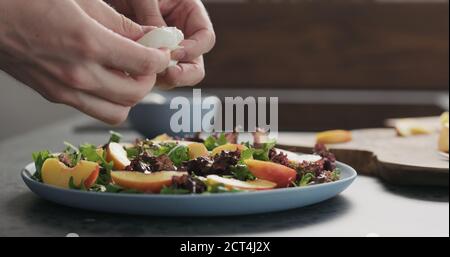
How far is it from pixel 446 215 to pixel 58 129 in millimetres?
1497

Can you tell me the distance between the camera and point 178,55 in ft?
4.10

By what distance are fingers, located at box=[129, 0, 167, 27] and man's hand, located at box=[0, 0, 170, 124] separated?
343 mm

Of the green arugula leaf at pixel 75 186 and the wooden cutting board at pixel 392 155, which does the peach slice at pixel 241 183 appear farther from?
the wooden cutting board at pixel 392 155

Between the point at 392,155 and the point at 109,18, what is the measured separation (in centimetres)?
66

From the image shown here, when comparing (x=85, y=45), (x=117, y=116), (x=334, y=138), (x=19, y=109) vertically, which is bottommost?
(x=19, y=109)

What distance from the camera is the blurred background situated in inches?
182

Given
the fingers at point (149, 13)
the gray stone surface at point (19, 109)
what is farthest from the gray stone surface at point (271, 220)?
the gray stone surface at point (19, 109)

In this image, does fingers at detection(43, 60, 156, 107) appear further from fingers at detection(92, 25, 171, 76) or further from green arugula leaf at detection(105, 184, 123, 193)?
green arugula leaf at detection(105, 184, 123, 193)

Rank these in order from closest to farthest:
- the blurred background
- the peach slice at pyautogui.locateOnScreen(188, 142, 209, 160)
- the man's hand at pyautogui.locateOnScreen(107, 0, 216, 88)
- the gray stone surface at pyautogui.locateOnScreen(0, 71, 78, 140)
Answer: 1. the peach slice at pyautogui.locateOnScreen(188, 142, 209, 160)
2. the man's hand at pyautogui.locateOnScreen(107, 0, 216, 88)
3. the gray stone surface at pyautogui.locateOnScreen(0, 71, 78, 140)
4. the blurred background

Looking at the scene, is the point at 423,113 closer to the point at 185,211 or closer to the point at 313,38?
the point at 313,38


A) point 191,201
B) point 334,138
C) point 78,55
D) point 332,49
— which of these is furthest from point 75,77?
point 332,49

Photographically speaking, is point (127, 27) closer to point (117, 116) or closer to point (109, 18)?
point (109, 18)

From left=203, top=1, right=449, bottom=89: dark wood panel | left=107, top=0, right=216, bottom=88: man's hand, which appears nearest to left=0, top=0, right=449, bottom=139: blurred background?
left=203, top=1, right=449, bottom=89: dark wood panel

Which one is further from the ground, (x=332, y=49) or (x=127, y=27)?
(x=127, y=27)
